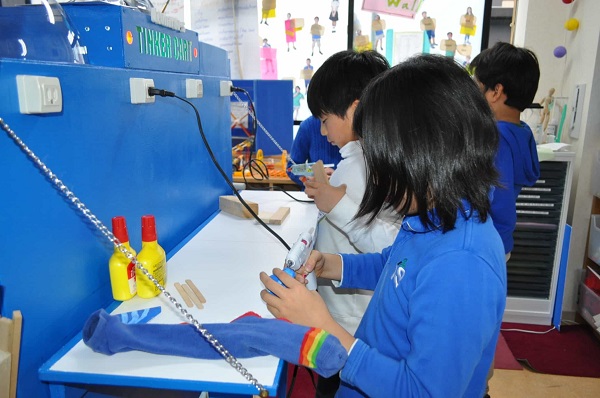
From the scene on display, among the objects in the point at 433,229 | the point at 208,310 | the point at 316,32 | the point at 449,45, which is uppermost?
the point at 316,32

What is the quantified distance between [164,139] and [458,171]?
3.03 ft

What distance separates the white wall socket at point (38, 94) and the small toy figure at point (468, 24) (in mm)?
3149

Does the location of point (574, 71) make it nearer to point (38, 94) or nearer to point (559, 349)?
point (559, 349)

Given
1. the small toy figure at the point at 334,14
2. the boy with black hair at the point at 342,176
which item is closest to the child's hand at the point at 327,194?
the boy with black hair at the point at 342,176

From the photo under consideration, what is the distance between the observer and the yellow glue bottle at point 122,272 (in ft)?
3.20

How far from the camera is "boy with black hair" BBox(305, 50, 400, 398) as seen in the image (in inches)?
50.1

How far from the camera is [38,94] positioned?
74 cm

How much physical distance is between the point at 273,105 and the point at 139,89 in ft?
6.33

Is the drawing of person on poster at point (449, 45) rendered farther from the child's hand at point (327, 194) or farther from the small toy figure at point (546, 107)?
the child's hand at point (327, 194)

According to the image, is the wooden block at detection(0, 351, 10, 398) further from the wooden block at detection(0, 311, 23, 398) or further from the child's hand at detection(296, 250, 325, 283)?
the child's hand at detection(296, 250, 325, 283)

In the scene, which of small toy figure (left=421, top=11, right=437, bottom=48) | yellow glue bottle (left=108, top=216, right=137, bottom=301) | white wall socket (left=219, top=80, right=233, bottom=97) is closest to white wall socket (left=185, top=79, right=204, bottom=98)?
white wall socket (left=219, top=80, right=233, bottom=97)

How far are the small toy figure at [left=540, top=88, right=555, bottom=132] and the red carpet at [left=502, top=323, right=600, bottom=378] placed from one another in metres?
1.16

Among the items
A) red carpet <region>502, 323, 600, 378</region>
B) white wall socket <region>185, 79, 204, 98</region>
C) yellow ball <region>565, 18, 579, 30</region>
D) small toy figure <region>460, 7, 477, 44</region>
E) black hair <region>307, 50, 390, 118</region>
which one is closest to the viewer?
black hair <region>307, 50, 390, 118</region>

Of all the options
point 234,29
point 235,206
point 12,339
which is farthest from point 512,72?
point 234,29
